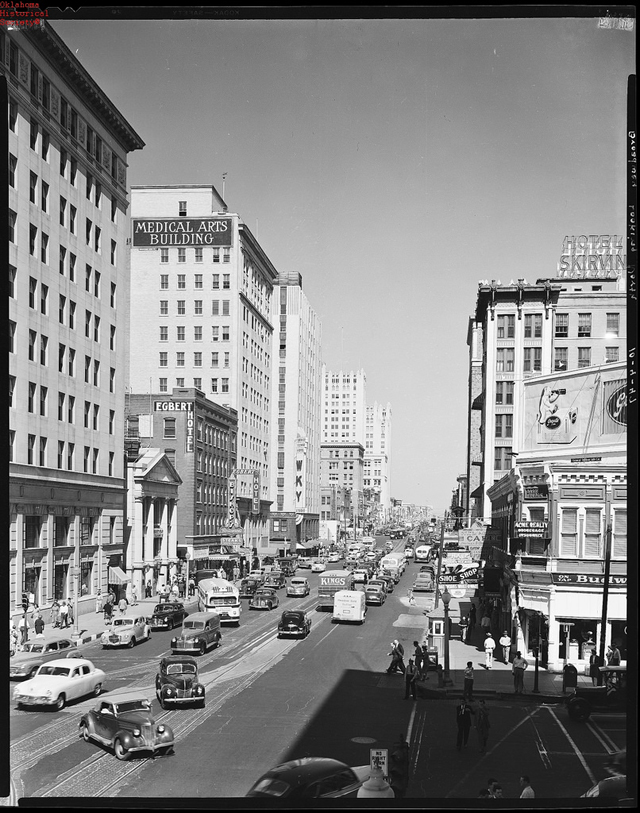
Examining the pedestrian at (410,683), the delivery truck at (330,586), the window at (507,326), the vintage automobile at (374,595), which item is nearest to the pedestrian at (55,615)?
the delivery truck at (330,586)

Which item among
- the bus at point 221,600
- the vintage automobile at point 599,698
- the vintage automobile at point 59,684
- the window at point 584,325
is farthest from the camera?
the window at point 584,325

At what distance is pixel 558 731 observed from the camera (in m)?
21.1

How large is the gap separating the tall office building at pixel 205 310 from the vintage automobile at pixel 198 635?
1577 cm

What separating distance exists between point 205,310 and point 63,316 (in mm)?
13934

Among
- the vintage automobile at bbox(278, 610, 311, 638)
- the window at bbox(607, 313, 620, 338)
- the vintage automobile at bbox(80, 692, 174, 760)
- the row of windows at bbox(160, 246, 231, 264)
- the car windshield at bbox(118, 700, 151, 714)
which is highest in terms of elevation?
the row of windows at bbox(160, 246, 231, 264)

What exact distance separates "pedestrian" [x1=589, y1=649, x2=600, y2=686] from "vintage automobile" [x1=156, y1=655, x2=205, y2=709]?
1209cm

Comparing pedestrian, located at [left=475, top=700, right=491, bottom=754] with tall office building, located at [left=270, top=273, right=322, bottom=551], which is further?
tall office building, located at [left=270, top=273, right=322, bottom=551]

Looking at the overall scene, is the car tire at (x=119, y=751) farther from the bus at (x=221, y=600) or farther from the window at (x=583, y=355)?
the window at (x=583, y=355)

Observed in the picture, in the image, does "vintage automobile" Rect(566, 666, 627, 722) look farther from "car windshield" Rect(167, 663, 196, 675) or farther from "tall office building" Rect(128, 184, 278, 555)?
"tall office building" Rect(128, 184, 278, 555)

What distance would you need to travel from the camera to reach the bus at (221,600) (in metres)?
45.5

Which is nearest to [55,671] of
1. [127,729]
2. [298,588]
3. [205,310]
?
[127,729]

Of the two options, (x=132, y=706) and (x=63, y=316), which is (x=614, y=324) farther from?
(x=132, y=706)

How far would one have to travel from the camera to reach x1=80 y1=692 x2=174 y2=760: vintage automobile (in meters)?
18.7

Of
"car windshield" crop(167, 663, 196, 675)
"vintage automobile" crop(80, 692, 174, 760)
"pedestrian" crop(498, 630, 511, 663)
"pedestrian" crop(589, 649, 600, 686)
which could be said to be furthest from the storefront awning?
"vintage automobile" crop(80, 692, 174, 760)
